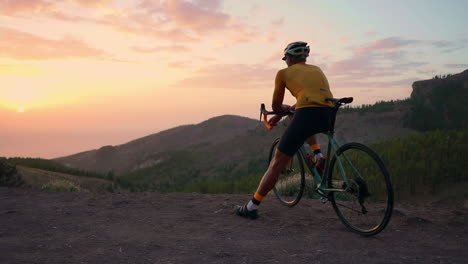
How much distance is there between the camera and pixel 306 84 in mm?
5246

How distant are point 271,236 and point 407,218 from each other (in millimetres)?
2149

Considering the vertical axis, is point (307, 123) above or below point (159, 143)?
below

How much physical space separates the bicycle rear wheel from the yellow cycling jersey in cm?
150

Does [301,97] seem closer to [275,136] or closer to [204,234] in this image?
[204,234]

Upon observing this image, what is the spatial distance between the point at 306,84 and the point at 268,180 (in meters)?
1.44

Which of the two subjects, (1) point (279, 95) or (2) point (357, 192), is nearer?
(2) point (357, 192)

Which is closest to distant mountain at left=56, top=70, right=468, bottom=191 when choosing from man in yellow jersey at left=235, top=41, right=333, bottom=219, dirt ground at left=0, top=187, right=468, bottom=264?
dirt ground at left=0, top=187, right=468, bottom=264

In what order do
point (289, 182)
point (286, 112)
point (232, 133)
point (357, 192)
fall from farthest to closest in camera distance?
point (232, 133)
point (289, 182)
point (286, 112)
point (357, 192)

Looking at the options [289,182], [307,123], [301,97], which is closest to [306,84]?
[301,97]

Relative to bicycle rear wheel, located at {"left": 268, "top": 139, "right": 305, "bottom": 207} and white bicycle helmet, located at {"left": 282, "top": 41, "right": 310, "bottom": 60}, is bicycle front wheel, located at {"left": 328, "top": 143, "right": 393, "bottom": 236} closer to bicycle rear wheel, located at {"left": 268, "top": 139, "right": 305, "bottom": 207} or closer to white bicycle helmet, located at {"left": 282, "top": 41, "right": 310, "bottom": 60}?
bicycle rear wheel, located at {"left": 268, "top": 139, "right": 305, "bottom": 207}

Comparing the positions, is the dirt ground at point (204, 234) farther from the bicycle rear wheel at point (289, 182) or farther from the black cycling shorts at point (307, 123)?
the black cycling shorts at point (307, 123)

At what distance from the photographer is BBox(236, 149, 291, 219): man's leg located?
5652 millimetres

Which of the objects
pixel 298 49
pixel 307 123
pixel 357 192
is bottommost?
pixel 357 192

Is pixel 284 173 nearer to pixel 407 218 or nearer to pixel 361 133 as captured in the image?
pixel 407 218
